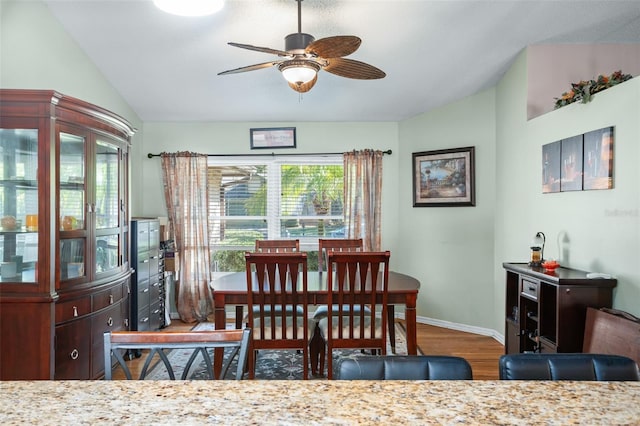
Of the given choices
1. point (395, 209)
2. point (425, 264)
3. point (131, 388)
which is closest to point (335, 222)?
point (395, 209)

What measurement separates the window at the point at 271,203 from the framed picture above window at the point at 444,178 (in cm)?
94

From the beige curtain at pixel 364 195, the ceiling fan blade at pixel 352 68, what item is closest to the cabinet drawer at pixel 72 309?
the ceiling fan blade at pixel 352 68

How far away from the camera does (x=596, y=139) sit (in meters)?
2.76

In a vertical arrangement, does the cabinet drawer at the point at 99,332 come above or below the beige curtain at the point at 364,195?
below

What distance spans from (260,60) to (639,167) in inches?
117

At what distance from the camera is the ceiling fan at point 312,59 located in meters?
2.45

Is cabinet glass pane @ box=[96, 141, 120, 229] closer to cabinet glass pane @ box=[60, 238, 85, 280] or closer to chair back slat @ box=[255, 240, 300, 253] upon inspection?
cabinet glass pane @ box=[60, 238, 85, 280]

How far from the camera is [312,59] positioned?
2.65 m

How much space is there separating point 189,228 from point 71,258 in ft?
7.38

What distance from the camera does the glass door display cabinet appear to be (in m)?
2.50

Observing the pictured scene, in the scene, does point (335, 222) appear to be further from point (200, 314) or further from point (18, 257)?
point (18, 257)

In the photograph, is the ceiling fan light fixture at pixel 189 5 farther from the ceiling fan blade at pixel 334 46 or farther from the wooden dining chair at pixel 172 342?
the wooden dining chair at pixel 172 342

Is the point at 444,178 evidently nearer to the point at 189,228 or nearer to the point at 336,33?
the point at 336,33

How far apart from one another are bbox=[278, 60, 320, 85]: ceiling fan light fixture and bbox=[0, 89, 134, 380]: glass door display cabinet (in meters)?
1.36
